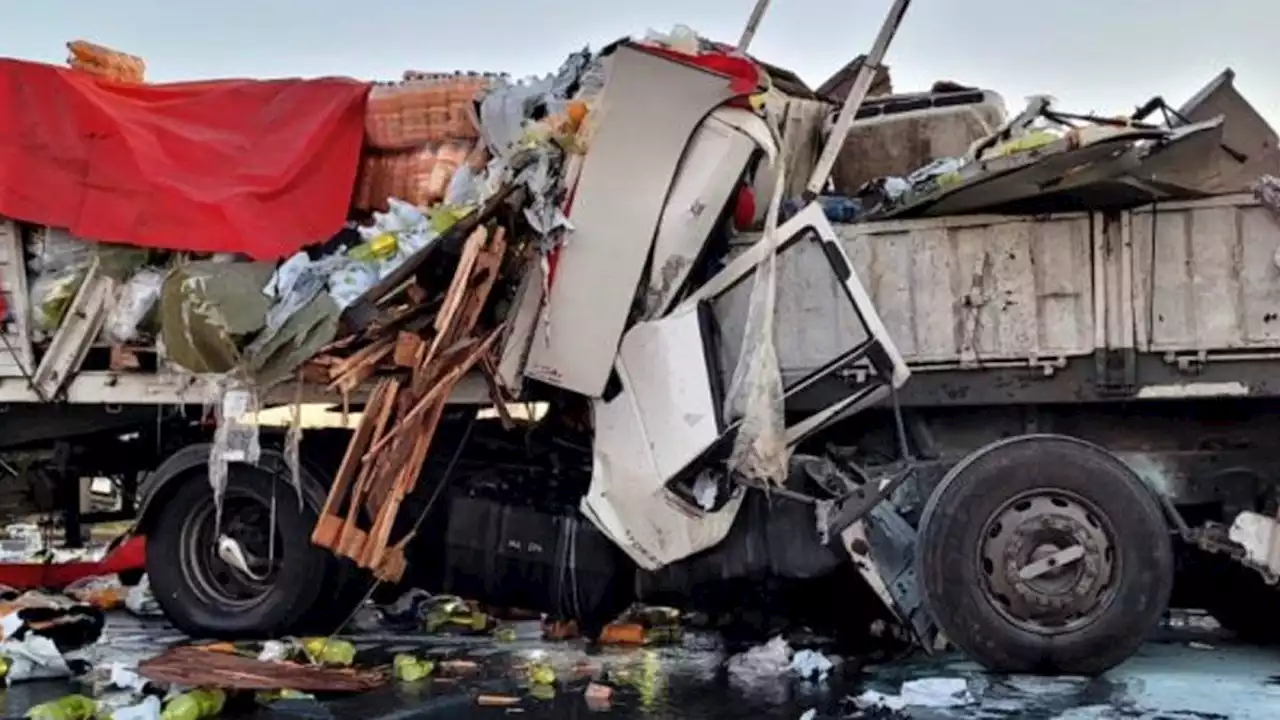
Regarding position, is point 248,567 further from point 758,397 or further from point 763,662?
point 758,397

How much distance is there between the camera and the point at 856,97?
6711 mm

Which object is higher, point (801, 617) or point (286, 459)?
point (286, 459)

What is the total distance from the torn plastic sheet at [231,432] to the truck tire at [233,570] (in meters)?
0.16

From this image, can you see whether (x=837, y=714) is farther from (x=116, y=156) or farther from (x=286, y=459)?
(x=116, y=156)

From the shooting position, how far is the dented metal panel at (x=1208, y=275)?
6.17m

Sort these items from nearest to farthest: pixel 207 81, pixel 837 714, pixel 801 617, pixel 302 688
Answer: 1. pixel 837 714
2. pixel 302 688
3. pixel 801 617
4. pixel 207 81

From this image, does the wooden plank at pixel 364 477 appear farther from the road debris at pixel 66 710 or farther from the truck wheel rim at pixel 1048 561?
the truck wheel rim at pixel 1048 561

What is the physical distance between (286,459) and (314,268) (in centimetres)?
99

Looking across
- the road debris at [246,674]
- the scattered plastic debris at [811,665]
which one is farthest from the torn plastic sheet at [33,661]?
the scattered plastic debris at [811,665]

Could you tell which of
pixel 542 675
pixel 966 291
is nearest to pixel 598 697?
pixel 542 675

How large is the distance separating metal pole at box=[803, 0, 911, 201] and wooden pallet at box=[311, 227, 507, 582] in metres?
1.48

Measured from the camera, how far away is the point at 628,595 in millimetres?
7426

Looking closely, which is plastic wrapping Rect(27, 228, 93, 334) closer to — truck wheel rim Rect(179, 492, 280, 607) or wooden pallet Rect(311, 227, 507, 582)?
truck wheel rim Rect(179, 492, 280, 607)

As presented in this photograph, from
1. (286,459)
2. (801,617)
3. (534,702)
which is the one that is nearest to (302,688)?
(534,702)
